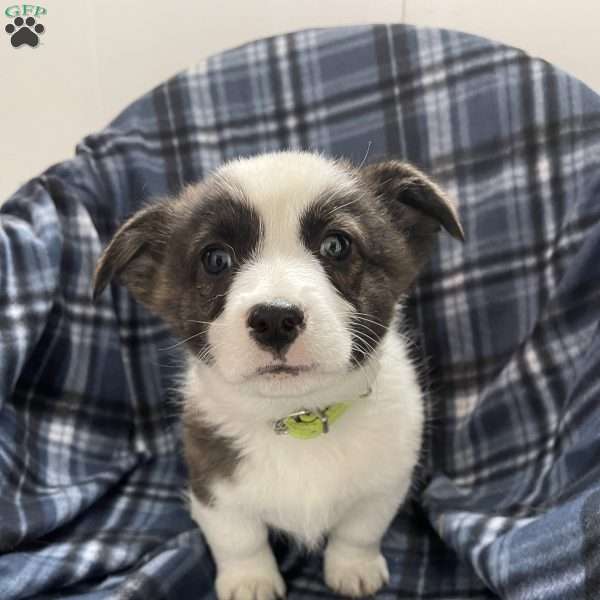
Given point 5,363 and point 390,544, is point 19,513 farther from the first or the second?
point 390,544

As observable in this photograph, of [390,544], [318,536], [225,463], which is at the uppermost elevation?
[225,463]

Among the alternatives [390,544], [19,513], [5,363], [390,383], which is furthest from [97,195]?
[390,544]

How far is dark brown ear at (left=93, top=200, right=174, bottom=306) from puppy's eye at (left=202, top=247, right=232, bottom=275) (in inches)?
9.0

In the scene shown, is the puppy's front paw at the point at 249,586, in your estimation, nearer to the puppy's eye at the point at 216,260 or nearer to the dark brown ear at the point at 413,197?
the puppy's eye at the point at 216,260

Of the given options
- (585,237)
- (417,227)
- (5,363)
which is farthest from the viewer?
(585,237)

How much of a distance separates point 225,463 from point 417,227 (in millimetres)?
710

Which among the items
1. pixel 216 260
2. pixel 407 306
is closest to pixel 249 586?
→ pixel 216 260

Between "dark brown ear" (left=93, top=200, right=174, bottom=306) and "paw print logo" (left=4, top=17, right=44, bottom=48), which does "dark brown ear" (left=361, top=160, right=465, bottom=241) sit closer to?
"dark brown ear" (left=93, top=200, right=174, bottom=306)

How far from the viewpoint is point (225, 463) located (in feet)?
5.71

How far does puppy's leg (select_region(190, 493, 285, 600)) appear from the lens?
177cm

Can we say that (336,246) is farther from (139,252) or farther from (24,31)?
(24,31)

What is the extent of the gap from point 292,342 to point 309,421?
1.32 ft

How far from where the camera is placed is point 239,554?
5.93ft

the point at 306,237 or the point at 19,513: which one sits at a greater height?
the point at 306,237
